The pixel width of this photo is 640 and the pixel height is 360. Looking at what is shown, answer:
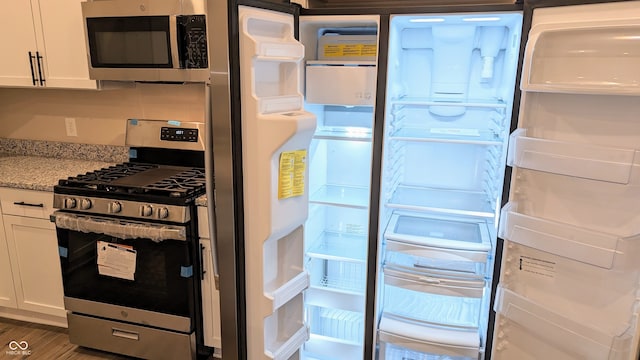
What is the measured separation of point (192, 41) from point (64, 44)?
0.89 meters

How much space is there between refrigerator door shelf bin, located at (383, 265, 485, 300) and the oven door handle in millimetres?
1055

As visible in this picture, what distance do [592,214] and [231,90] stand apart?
1339 millimetres

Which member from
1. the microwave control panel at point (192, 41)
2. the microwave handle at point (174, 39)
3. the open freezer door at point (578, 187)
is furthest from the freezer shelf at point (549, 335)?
the microwave handle at point (174, 39)

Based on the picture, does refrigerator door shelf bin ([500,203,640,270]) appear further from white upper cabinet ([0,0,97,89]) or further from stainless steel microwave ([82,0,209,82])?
white upper cabinet ([0,0,97,89])

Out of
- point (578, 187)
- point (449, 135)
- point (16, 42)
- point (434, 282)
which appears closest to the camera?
point (578, 187)

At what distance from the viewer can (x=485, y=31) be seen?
2.06 metres

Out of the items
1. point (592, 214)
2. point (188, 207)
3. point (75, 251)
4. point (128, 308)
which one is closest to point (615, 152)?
point (592, 214)

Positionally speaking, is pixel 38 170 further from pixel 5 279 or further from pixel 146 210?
pixel 146 210

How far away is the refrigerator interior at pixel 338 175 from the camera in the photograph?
2010mm

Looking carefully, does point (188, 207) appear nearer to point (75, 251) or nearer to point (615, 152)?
point (75, 251)

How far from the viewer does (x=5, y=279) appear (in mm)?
2650

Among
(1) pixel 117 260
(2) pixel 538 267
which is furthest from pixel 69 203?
(2) pixel 538 267

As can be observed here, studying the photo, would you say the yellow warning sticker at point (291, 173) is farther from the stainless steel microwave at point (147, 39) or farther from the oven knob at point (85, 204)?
the oven knob at point (85, 204)

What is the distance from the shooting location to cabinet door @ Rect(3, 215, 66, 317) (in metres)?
2.50
